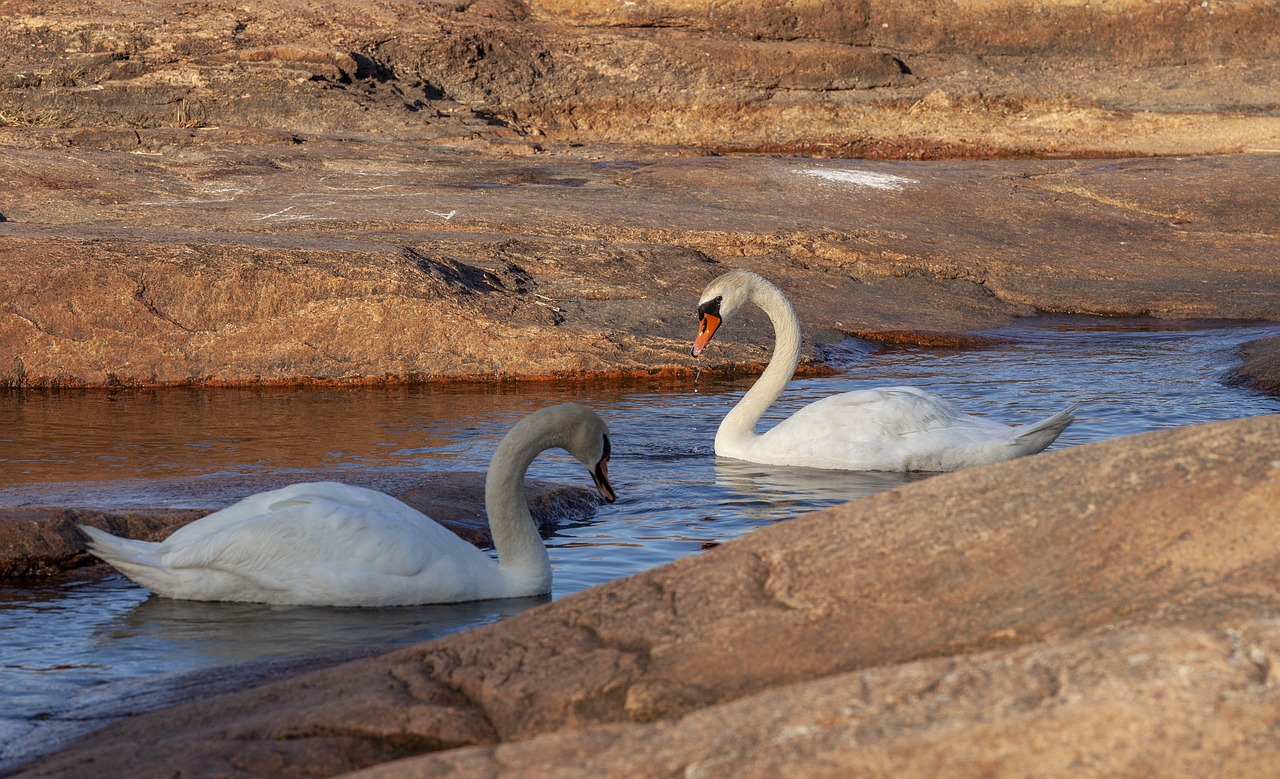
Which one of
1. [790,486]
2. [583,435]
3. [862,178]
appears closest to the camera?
[583,435]

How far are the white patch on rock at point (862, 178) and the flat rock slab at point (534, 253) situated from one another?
0.14 ft

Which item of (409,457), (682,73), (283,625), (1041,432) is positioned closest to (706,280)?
(409,457)

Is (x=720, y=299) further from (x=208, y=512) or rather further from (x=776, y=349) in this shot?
(x=208, y=512)

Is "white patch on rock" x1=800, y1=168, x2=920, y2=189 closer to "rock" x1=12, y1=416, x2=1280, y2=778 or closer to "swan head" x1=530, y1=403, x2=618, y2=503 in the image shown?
"swan head" x1=530, y1=403, x2=618, y2=503

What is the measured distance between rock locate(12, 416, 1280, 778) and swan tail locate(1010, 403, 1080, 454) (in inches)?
156

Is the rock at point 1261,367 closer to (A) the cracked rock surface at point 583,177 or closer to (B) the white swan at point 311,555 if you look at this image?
(A) the cracked rock surface at point 583,177

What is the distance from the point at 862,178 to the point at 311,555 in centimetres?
1286

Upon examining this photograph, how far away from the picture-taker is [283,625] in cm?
553

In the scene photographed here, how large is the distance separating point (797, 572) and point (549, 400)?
7.22 m

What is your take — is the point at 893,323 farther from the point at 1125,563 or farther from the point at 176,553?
the point at 1125,563

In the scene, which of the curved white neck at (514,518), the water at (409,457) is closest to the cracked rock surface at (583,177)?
the water at (409,457)

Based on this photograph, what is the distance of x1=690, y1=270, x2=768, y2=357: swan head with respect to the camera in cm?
943

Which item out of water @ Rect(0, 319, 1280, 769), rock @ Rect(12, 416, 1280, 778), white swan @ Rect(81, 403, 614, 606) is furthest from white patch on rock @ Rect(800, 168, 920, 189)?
rock @ Rect(12, 416, 1280, 778)

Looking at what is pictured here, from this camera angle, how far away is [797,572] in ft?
11.9
